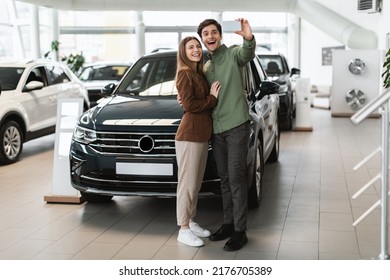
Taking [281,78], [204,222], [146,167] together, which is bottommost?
[204,222]

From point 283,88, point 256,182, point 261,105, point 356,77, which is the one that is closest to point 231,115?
point 256,182

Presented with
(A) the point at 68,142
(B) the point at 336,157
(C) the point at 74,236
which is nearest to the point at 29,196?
(A) the point at 68,142

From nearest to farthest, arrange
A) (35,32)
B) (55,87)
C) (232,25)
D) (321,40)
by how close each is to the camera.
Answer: (232,25) → (55,87) → (35,32) → (321,40)

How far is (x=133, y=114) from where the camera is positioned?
466 centimetres

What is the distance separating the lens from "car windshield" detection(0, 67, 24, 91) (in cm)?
790

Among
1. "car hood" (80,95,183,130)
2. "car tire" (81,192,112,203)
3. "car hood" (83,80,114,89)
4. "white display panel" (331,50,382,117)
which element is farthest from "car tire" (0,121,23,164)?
"white display panel" (331,50,382,117)

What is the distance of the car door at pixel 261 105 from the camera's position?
5.26 metres

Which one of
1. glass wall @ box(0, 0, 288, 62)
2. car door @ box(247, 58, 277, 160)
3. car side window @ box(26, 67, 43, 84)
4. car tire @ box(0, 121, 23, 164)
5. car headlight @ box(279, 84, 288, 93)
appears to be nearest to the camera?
car door @ box(247, 58, 277, 160)

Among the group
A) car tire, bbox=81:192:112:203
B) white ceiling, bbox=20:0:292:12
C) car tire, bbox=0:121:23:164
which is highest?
white ceiling, bbox=20:0:292:12

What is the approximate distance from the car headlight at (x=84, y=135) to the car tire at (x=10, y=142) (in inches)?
116

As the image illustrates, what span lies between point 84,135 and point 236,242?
5.20 feet

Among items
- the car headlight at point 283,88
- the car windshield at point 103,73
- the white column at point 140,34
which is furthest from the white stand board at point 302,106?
the white column at point 140,34

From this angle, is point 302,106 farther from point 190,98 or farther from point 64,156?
point 190,98

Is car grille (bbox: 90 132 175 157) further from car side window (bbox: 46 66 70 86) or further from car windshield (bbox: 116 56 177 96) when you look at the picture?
car side window (bbox: 46 66 70 86)
